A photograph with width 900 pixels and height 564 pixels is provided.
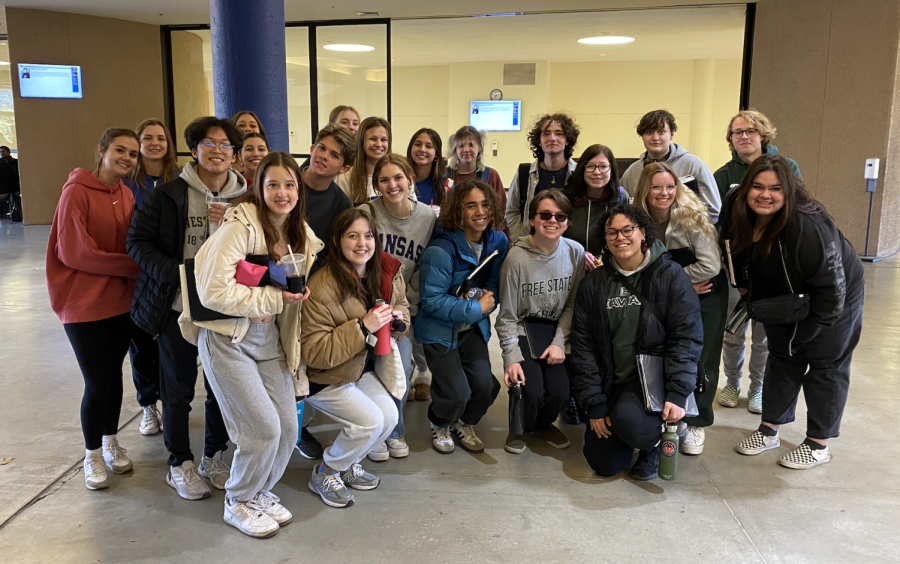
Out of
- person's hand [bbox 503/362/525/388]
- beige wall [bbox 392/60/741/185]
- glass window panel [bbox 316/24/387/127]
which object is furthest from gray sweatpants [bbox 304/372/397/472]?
beige wall [bbox 392/60/741/185]

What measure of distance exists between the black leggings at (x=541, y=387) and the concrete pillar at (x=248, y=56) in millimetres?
2121

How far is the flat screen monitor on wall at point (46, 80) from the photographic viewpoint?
403 inches

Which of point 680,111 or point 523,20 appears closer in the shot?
point 523,20

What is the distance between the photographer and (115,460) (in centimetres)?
279

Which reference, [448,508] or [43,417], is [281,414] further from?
[43,417]

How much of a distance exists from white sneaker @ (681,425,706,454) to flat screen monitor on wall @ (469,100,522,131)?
1157 cm

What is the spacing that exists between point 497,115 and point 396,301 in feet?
39.2

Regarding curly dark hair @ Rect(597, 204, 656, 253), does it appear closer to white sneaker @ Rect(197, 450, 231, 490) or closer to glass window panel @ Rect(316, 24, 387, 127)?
white sneaker @ Rect(197, 450, 231, 490)

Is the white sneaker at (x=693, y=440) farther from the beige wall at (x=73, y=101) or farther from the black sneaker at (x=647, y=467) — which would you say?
the beige wall at (x=73, y=101)

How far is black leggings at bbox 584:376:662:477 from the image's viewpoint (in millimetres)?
2695

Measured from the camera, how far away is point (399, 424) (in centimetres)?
303

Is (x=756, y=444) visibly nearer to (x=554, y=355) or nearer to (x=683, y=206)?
(x=554, y=355)

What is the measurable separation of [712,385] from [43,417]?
3.44m

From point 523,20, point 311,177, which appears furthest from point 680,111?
point 311,177
